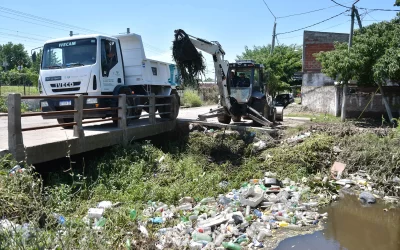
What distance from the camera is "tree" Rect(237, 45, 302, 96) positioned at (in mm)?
27469

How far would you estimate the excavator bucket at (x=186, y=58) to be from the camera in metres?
9.67

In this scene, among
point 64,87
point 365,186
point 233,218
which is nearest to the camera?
point 233,218

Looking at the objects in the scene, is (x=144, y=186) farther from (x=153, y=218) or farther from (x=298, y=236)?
(x=298, y=236)

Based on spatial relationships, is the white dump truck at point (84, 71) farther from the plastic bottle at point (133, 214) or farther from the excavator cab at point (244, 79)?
the excavator cab at point (244, 79)

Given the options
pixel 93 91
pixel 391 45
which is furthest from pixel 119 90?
pixel 391 45

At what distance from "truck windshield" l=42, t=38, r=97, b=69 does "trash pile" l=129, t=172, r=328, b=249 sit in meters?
4.35

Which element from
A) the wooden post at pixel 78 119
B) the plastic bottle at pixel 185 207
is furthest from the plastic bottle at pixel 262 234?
the wooden post at pixel 78 119

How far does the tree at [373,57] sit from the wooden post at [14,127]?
39.7ft

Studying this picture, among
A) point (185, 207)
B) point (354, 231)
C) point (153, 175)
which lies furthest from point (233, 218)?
point (153, 175)

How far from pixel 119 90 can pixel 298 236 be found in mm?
6026

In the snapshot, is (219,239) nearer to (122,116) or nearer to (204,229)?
(204,229)

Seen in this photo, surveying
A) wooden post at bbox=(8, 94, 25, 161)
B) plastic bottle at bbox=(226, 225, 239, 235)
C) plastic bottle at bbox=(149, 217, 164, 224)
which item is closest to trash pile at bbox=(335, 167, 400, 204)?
plastic bottle at bbox=(226, 225, 239, 235)

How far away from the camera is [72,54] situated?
9.07 m

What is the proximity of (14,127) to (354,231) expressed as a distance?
235 inches
